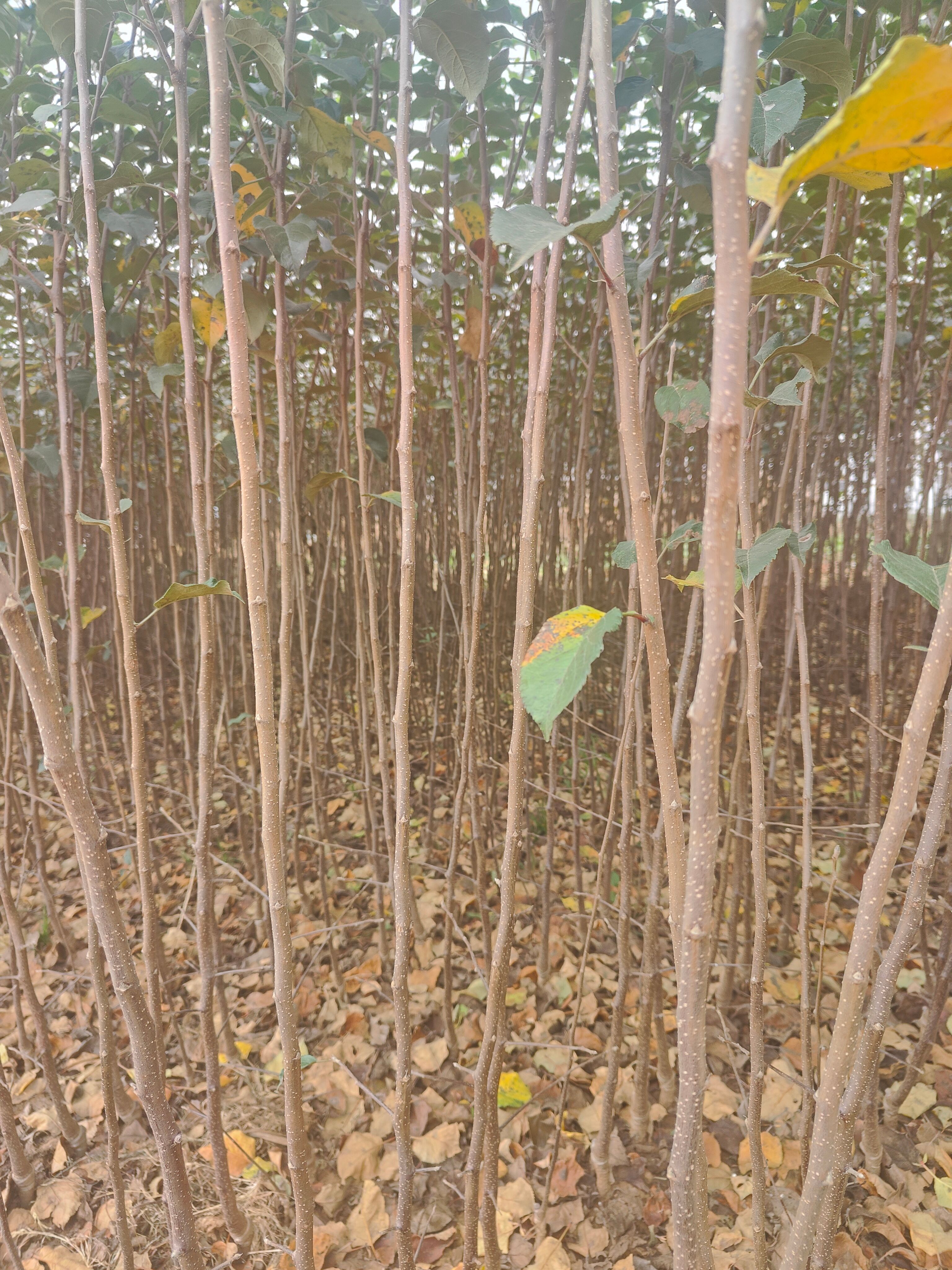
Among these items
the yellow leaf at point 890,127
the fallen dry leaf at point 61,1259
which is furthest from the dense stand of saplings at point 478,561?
the fallen dry leaf at point 61,1259

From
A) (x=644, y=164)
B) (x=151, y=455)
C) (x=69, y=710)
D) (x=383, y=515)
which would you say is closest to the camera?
(x=644, y=164)

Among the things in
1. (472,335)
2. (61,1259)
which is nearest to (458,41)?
(472,335)

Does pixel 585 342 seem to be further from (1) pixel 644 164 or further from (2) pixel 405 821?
(2) pixel 405 821

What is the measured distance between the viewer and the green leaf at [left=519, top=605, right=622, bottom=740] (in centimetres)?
45

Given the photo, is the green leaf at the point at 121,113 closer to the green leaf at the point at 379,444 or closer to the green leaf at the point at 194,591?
the green leaf at the point at 379,444

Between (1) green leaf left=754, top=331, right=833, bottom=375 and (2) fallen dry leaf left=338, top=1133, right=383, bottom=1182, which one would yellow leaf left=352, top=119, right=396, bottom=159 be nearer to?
(1) green leaf left=754, top=331, right=833, bottom=375

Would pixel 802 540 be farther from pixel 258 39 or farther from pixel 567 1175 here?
pixel 567 1175

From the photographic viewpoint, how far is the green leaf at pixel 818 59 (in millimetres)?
780

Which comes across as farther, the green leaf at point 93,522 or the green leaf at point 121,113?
the green leaf at point 121,113

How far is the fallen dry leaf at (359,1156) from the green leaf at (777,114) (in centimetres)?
167

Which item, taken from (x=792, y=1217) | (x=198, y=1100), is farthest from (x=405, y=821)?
(x=198, y=1100)

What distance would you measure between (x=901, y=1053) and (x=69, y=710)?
84.8 inches

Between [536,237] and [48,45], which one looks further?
[48,45]

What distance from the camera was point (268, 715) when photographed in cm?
62
